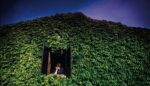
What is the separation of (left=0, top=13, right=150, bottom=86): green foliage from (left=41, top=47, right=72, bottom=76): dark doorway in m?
0.19

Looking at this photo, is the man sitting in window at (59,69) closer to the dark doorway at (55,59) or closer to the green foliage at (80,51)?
the dark doorway at (55,59)

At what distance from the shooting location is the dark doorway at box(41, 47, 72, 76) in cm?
1139

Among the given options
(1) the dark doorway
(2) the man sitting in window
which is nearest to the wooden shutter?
(1) the dark doorway

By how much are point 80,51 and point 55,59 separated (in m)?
1.30

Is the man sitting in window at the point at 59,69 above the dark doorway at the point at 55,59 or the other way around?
the other way around

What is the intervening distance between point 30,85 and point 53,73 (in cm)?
117

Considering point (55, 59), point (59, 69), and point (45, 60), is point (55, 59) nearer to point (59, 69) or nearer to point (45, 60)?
point (59, 69)

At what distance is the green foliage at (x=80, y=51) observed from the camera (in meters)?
11.3

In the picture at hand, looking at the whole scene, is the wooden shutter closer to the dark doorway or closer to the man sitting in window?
the dark doorway

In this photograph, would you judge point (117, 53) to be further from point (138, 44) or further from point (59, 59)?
point (59, 59)

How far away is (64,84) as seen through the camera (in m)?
11.1

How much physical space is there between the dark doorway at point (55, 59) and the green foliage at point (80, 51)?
0.64ft

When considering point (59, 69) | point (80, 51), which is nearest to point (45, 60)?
point (59, 69)

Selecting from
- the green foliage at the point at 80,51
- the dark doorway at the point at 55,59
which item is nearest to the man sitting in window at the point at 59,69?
the dark doorway at the point at 55,59
